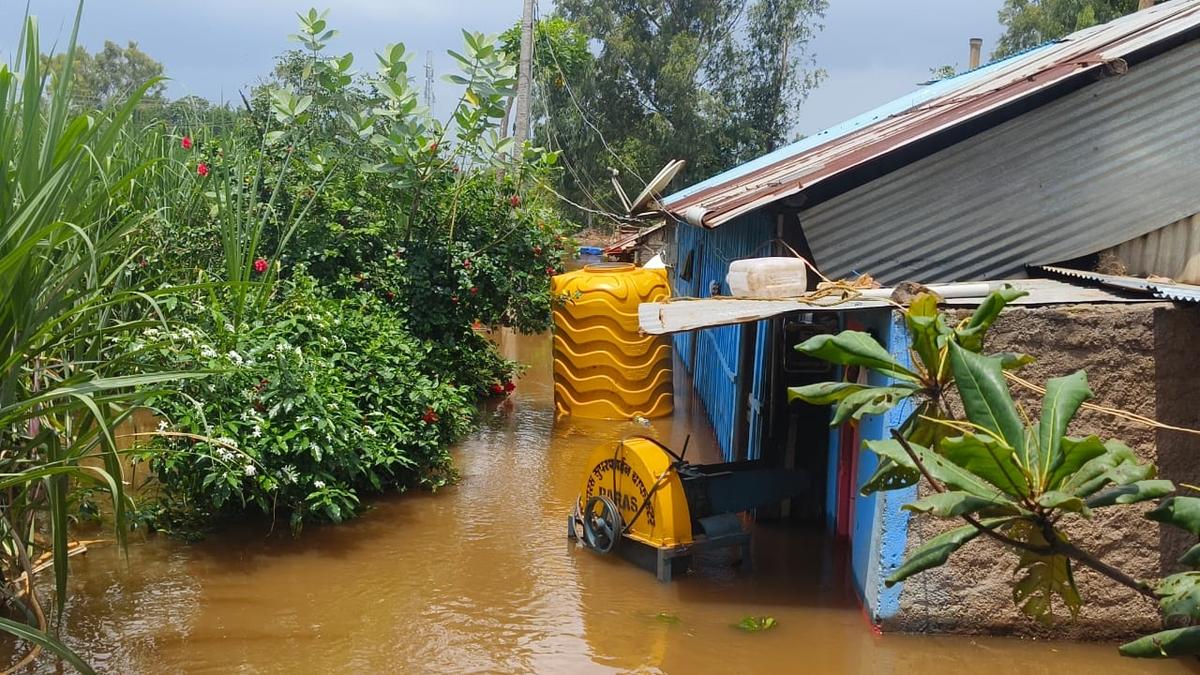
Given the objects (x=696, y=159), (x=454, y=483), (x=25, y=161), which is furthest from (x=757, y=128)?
(x=25, y=161)

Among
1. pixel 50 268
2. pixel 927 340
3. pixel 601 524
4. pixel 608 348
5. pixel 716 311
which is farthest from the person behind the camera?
pixel 608 348

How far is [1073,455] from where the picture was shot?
7.47ft

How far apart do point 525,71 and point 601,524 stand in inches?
524

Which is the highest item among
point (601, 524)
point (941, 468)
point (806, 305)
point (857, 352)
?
point (806, 305)

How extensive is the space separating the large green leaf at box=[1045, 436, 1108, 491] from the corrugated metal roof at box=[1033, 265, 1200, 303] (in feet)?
11.2

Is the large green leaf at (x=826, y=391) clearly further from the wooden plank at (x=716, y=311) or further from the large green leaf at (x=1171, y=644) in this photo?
the wooden plank at (x=716, y=311)


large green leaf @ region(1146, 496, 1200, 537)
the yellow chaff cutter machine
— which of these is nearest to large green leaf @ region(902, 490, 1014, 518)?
large green leaf @ region(1146, 496, 1200, 537)

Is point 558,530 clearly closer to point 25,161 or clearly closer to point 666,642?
point 666,642

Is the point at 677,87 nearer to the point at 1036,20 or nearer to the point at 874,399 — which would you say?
the point at 1036,20

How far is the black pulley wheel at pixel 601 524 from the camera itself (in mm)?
Result: 7102

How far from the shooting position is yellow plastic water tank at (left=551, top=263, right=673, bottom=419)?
1199 centimetres

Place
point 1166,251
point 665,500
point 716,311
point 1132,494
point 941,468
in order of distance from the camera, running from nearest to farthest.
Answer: point 1132,494
point 941,468
point 716,311
point 1166,251
point 665,500

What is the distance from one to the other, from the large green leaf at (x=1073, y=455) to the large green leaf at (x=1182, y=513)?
166 mm

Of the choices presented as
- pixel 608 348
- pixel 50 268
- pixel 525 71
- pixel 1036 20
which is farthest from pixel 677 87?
pixel 50 268
